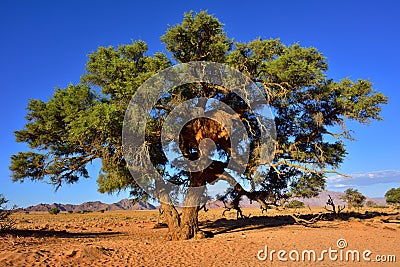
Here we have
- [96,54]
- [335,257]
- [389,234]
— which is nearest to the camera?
[335,257]

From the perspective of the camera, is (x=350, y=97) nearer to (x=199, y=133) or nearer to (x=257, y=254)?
(x=199, y=133)

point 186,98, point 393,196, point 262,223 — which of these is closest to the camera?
point 186,98

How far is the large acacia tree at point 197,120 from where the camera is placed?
1393cm

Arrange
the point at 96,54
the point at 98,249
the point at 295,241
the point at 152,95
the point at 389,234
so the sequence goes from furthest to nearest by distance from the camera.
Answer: the point at 389,234 < the point at 96,54 < the point at 295,241 < the point at 152,95 < the point at 98,249

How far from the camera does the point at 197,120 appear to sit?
14719 mm

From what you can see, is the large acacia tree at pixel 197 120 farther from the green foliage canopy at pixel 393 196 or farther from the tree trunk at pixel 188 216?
the green foliage canopy at pixel 393 196

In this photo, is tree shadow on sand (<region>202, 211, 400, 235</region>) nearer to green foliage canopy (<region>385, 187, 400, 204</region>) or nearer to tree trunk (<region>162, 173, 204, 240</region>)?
tree trunk (<region>162, 173, 204, 240</region>)

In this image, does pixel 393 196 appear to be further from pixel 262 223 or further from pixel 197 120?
pixel 197 120

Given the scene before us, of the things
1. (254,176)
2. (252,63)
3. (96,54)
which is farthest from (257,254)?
(96,54)

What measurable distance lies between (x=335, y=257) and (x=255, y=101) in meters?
6.94

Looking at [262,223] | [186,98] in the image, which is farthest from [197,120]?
[262,223]

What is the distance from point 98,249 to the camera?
10.7 meters

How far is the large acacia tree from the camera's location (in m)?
13.9

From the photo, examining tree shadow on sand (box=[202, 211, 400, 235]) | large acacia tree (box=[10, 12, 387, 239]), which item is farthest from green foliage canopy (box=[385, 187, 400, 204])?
large acacia tree (box=[10, 12, 387, 239])
